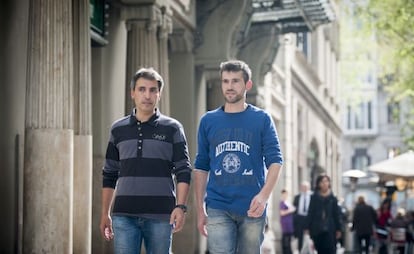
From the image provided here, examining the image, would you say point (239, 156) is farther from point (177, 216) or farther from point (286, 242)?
point (286, 242)

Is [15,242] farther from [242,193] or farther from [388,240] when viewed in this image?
[388,240]

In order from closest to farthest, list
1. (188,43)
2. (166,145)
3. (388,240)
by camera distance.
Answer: (166,145) → (188,43) → (388,240)

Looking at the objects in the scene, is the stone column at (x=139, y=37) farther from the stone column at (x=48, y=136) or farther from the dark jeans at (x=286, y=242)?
the dark jeans at (x=286, y=242)

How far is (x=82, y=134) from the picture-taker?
13.4 meters

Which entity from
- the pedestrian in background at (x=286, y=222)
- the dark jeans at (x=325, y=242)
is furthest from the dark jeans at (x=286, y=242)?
the dark jeans at (x=325, y=242)

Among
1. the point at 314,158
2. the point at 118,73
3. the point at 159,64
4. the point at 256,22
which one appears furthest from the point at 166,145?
the point at 314,158

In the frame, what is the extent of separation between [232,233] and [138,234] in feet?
2.26

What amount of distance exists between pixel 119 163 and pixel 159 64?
8.76 metres

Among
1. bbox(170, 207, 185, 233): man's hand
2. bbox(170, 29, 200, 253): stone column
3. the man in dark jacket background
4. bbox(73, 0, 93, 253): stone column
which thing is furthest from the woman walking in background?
the man in dark jacket background

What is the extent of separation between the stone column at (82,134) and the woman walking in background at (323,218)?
3.93m

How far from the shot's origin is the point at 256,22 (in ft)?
80.0

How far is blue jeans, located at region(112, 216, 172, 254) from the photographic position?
7520 millimetres

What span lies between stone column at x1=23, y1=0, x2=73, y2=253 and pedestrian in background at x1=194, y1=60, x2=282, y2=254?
167 inches

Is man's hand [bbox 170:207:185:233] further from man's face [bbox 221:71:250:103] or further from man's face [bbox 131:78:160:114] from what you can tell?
man's face [bbox 221:71:250:103]
